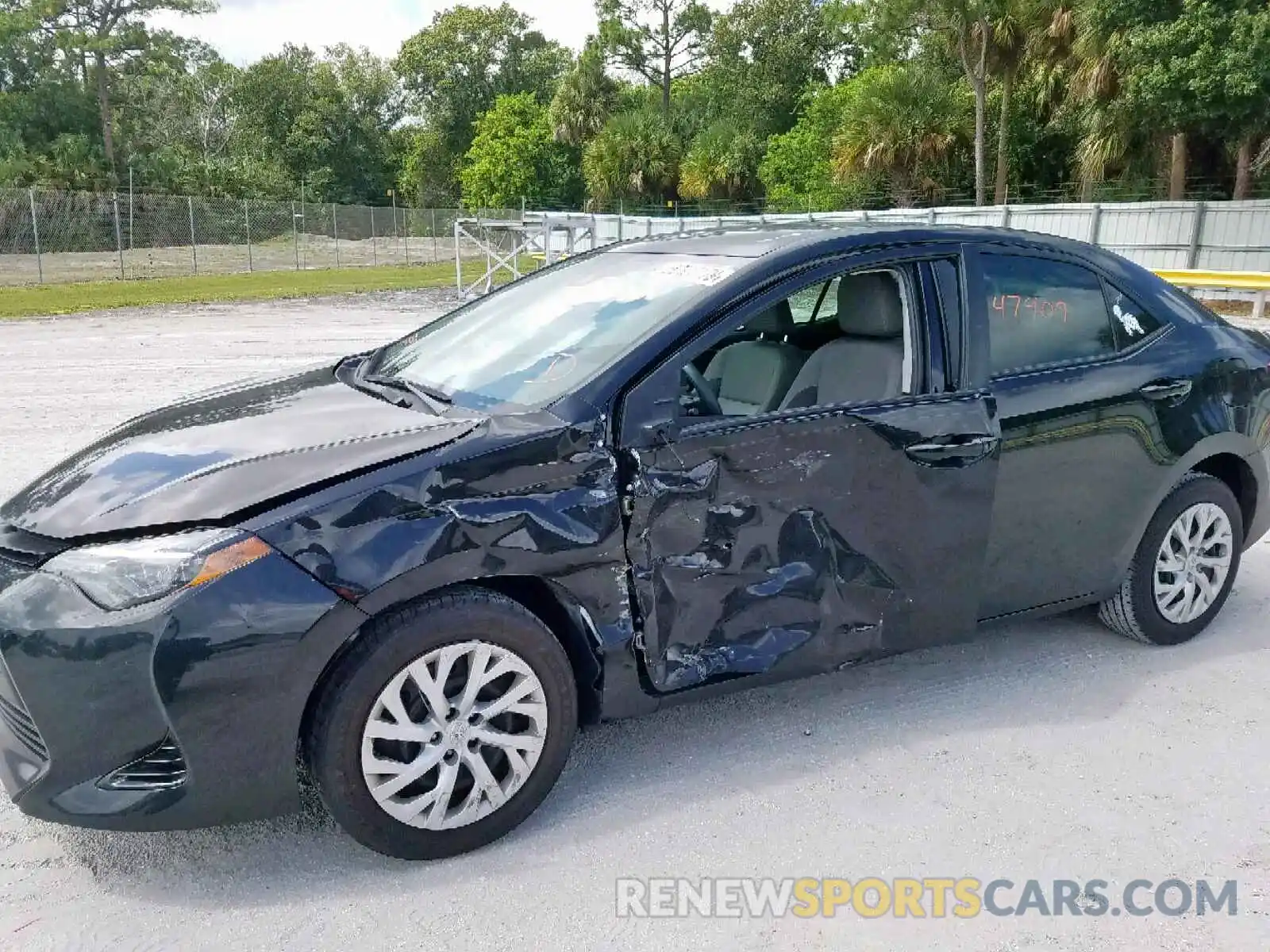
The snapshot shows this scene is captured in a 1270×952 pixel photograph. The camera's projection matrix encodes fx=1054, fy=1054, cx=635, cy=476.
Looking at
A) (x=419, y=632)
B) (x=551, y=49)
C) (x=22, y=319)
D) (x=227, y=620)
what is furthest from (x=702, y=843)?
(x=551, y=49)

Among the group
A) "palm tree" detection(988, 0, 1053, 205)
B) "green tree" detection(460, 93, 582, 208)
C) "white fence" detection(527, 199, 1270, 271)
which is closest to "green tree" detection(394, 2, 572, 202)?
"green tree" detection(460, 93, 582, 208)

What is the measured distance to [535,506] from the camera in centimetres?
276

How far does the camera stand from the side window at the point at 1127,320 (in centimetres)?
392

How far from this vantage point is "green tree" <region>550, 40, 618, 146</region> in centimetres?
5145

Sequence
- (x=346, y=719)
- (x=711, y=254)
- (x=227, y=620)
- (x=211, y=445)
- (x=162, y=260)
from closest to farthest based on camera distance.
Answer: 1. (x=227, y=620)
2. (x=346, y=719)
3. (x=211, y=445)
4. (x=711, y=254)
5. (x=162, y=260)

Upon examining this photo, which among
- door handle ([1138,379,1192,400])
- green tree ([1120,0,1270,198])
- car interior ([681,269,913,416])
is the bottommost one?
door handle ([1138,379,1192,400])

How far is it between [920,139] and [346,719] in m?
31.0

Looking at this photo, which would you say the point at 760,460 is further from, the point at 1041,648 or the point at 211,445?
the point at 1041,648

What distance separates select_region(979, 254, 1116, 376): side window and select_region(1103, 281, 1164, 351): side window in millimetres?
33

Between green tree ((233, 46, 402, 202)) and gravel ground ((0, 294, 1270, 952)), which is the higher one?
green tree ((233, 46, 402, 202))

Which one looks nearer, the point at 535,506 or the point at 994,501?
the point at 535,506

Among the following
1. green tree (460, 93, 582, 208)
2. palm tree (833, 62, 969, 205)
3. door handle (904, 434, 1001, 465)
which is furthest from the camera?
green tree (460, 93, 582, 208)

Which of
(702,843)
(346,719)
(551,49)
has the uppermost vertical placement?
(551,49)
